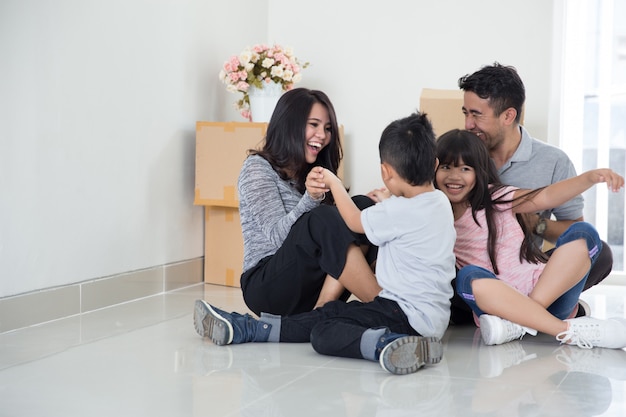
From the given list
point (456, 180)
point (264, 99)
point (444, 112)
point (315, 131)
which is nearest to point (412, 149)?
point (456, 180)

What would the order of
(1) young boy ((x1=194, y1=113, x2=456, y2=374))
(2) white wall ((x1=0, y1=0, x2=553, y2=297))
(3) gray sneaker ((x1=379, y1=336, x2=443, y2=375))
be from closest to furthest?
(3) gray sneaker ((x1=379, y1=336, x2=443, y2=375))
(1) young boy ((x1=194, y1=113, x2=456, y2=374))
(2) white wall ((x1=0, y1=0, x2=553, y2=297))

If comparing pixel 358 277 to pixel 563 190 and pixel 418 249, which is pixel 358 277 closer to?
pixel 418 249

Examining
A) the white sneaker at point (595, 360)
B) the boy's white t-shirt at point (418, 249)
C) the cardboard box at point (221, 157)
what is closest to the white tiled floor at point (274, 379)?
the white sneaker at point (595, 360)

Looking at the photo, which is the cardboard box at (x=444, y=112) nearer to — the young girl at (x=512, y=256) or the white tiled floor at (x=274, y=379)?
the young girl at (x=512, y=256)

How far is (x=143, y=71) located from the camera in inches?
124

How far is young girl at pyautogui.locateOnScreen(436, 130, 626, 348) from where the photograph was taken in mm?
2248

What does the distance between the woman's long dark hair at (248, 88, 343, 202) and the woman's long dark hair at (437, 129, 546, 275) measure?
13.9 inches

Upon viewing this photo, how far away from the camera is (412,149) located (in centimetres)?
210

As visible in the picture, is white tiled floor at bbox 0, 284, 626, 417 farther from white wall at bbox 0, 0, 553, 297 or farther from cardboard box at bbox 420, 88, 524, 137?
cardboard box at bbox 420, 88, 524, 137

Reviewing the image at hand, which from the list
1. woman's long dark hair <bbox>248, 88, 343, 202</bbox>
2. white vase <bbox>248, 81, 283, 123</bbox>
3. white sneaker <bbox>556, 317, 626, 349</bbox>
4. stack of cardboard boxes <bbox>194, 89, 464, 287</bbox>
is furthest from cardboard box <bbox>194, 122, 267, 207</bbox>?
white sneaker <bbox>556, 317, 626, 349</bbox>

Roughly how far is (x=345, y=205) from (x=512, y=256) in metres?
0.58

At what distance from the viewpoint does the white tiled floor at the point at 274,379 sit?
64.5 inches

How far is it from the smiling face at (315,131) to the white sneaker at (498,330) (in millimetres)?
708

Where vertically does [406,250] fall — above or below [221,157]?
below
